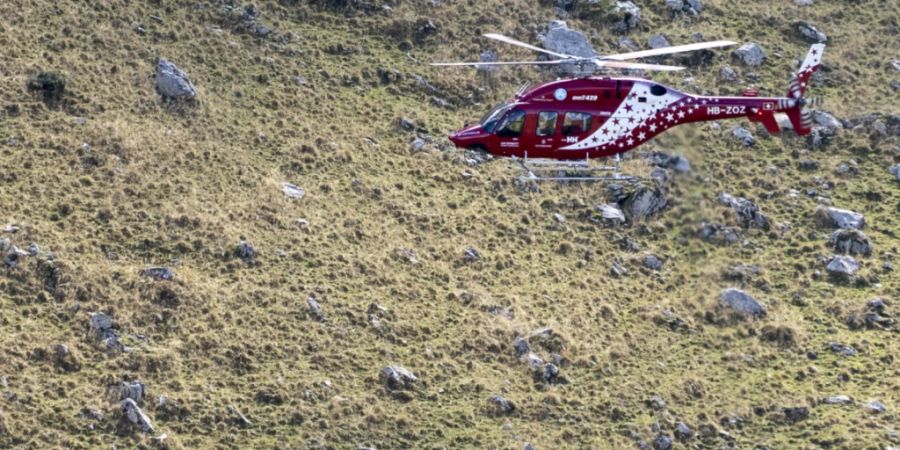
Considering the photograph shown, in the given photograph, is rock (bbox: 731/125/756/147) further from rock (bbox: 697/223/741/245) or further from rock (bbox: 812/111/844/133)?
rock (bbox: 697/223/741/245)

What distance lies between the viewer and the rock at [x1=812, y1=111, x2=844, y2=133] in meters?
69.2

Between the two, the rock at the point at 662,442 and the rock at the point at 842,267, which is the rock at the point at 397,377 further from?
the rock at the point at 842,267

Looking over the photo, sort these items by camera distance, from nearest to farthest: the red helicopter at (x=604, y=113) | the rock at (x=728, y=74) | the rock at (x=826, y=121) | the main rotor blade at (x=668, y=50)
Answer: the main rotor blade at (x=668, y=50) < the red helicopter at (x=604, y=113) < the rock at (x=826, y=121) < the rock at (x=728, y=74)

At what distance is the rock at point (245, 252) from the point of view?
58.5m

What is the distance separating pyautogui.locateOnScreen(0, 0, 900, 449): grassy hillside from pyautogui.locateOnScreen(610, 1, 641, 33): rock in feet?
1.41

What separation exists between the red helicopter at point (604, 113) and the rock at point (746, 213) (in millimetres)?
14167

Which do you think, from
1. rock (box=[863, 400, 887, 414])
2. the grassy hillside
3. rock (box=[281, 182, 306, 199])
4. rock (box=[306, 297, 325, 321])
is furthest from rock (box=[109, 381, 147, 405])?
rock (box=[863, 400, 887, 414])

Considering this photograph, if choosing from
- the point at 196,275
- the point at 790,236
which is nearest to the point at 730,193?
the point at 790,236

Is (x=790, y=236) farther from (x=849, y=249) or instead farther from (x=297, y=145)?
(x=297, y=145)

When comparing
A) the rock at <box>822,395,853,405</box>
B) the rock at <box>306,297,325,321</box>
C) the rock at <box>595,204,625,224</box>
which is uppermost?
the rock at <box>595,204,625,224</box>

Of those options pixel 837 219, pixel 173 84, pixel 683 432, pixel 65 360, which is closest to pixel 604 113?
pixel 683 432

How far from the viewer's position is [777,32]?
74875 mm

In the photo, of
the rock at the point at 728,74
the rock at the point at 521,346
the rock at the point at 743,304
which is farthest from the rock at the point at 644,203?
the rock at the point at 728,74

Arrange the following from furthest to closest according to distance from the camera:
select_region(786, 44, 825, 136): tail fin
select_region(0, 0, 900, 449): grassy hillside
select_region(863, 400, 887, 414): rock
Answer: select_region(863, 400, 887, 414): rock → select_region(0, 0, 900, 449): grassy hillside → select_region(786, 44, 825, 136): tail fin
